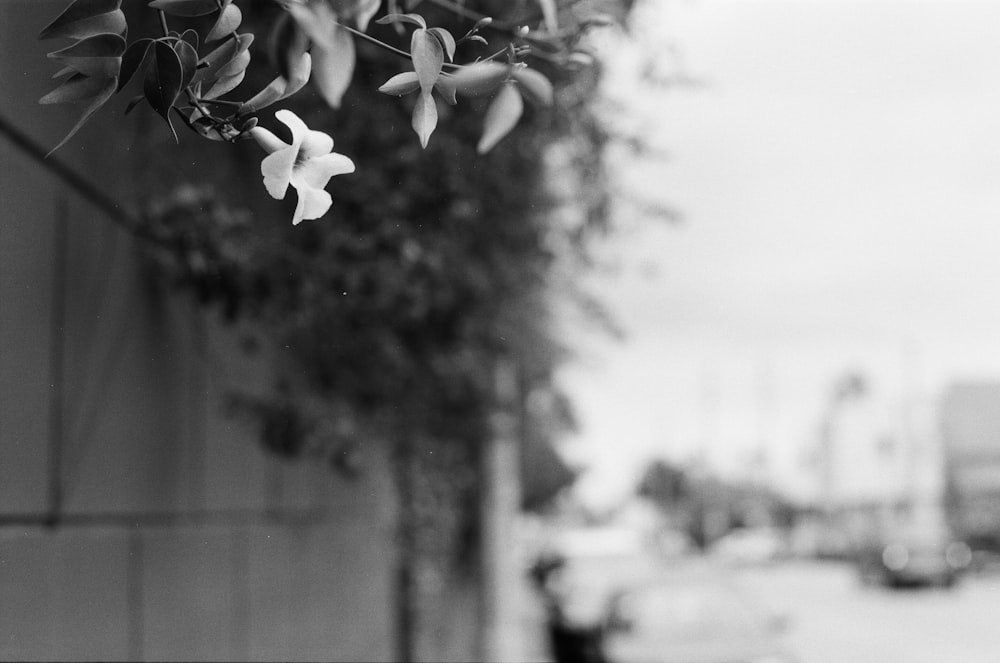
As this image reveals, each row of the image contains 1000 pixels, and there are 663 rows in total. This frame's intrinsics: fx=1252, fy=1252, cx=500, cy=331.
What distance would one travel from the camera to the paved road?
59.0ft

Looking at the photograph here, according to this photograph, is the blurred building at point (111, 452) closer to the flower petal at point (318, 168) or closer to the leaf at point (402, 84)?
the flower petal at point (318, 168)

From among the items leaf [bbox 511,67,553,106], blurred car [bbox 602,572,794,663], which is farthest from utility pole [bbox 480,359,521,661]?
leaf [bbox 511,67,553,106]

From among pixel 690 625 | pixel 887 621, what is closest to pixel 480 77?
pixel 690 625

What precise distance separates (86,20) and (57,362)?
2.33 meters

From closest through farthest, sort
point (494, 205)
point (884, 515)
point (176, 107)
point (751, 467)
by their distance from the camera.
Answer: point (176, 107) < point (494, 205) < point (884, 515) < point (751, 467)

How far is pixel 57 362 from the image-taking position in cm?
360

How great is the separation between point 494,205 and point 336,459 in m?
1.46

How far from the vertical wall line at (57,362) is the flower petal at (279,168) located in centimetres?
231

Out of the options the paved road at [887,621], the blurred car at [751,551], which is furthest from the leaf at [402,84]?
the blurred car at [751,551]

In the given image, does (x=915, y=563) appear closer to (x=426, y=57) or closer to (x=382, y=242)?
(x=382, y=242)

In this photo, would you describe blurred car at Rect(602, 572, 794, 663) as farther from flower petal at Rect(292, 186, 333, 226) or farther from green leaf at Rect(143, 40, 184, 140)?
green leaf at Rect(143, 40, 184, 140)

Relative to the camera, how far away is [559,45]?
1.75 meters

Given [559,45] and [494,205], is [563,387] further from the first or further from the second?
[559,45]

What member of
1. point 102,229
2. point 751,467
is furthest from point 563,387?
point 751,467
